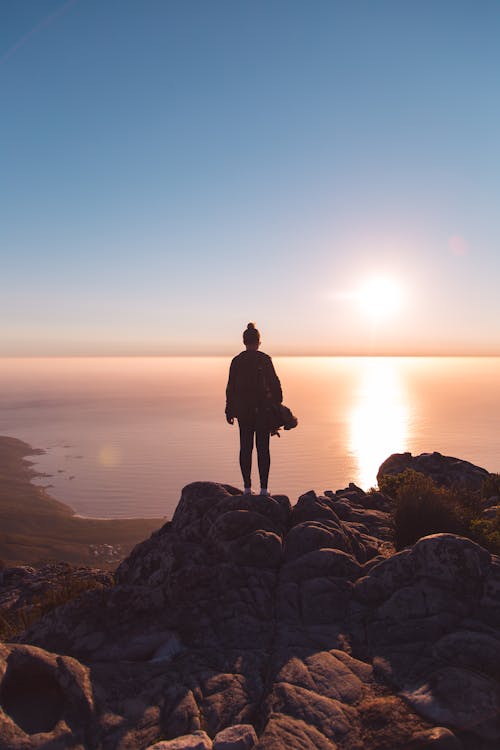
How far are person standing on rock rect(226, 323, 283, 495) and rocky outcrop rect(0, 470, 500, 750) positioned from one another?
156 centimetres

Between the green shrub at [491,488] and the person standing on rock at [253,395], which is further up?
the person standing on rock at [253,395]

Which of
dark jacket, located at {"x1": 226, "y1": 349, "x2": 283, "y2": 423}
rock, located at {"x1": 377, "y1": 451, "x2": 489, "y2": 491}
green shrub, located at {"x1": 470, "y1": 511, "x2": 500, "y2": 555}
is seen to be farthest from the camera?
rock, located at {"x1": 377, "y1": 451, "x2": 489, "y2": 491}

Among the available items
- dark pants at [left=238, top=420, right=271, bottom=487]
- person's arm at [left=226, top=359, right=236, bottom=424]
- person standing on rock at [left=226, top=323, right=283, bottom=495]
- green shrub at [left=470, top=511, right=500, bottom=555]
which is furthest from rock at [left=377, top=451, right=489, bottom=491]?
person's arm at [left=226, top=359, right=236, bottom=424]

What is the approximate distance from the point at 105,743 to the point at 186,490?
18.8 ft

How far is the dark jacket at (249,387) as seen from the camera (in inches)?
436

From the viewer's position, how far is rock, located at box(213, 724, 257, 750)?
16.4ft

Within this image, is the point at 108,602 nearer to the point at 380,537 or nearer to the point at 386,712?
the point at 386,712

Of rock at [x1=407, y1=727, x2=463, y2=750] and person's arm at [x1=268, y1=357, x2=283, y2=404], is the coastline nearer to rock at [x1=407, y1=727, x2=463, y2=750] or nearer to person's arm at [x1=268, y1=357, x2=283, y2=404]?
person's arm at [x1=268, y1=357, x2=283, y2=404]

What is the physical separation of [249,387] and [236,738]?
708cm

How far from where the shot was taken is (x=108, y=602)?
7.52m

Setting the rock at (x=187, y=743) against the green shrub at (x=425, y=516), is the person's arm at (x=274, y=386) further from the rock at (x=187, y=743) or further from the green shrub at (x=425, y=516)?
the rock at (x=187, y=743)

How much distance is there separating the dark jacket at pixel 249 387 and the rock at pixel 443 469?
9265mm

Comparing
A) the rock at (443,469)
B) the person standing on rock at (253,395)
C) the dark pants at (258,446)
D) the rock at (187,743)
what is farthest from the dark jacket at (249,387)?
the rock at (443,469)

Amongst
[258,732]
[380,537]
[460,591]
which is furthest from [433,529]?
[258,732]
